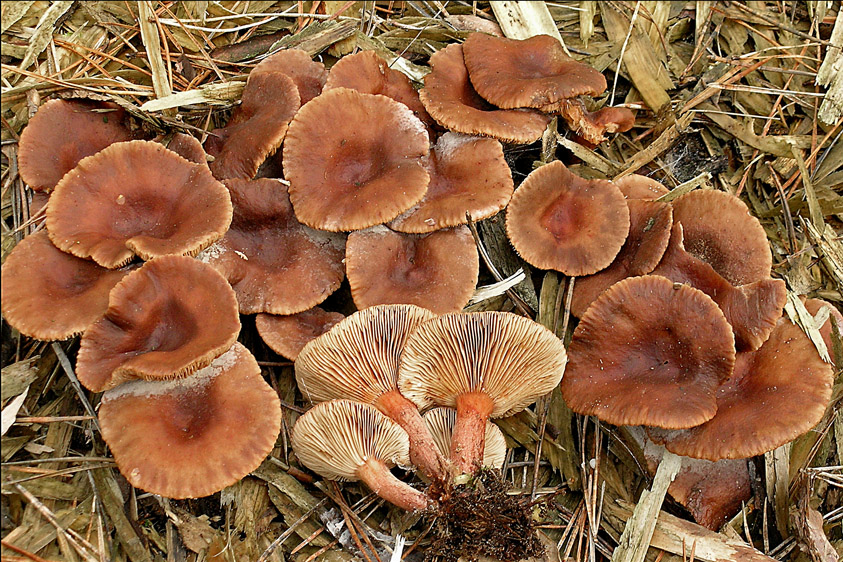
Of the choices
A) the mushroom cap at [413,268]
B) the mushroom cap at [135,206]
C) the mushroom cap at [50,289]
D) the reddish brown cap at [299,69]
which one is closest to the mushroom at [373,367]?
the mushroom cap at [413,268]

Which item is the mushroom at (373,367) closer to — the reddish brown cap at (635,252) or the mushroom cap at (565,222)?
the mushroom cap at (565,222)

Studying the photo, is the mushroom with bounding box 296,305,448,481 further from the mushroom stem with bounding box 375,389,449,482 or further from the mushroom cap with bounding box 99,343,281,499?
the mushroom cap with bounding box 99,343,281,499

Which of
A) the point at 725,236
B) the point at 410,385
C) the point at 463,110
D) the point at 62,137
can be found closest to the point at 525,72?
the point at 463,110

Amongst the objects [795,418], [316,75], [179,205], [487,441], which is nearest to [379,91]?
[316,75]

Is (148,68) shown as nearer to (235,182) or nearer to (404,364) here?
(235,182)

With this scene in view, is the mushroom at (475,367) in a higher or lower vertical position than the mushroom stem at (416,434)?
higher
